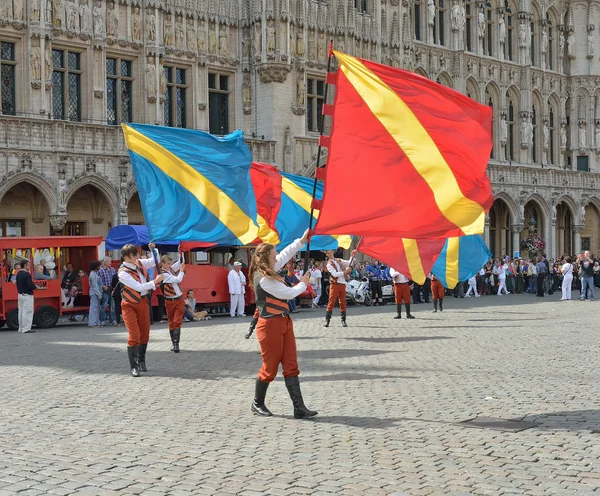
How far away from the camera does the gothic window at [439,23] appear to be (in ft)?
156

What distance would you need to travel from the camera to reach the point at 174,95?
3562 cm

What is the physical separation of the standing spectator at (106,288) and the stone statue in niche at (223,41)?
528 inches

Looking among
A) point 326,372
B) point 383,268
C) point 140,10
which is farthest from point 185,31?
point 326,372

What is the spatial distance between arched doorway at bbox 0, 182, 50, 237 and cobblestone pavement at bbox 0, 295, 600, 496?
47.0 feet

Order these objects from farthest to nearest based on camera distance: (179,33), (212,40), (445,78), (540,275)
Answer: (445,78) < (540,275) < (212,40) < (179,33)

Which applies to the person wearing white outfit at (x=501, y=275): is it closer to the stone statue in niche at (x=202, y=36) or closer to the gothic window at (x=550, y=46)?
the stone statue in niche at (x=202, y=36)

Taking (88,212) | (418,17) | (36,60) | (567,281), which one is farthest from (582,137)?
(36,60)

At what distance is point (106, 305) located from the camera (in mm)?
25328

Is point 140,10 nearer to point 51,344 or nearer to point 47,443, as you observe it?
point 51,344

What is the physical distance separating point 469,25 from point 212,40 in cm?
1807

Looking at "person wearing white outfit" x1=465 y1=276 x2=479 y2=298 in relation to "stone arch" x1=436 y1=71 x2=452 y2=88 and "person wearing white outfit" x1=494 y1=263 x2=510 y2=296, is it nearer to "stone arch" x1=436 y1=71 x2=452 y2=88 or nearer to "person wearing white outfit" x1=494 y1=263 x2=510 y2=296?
"person wearing white outfit" x1=494 y1=263 x2=510 y2=296

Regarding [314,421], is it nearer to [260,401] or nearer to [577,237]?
[260,401]

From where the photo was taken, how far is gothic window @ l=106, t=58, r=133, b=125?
3359 centimetres

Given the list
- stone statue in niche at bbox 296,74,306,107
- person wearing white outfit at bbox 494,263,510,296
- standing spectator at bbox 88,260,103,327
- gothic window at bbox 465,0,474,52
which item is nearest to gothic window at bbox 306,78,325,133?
stone statue in niche at bbox 296,74,306,107
